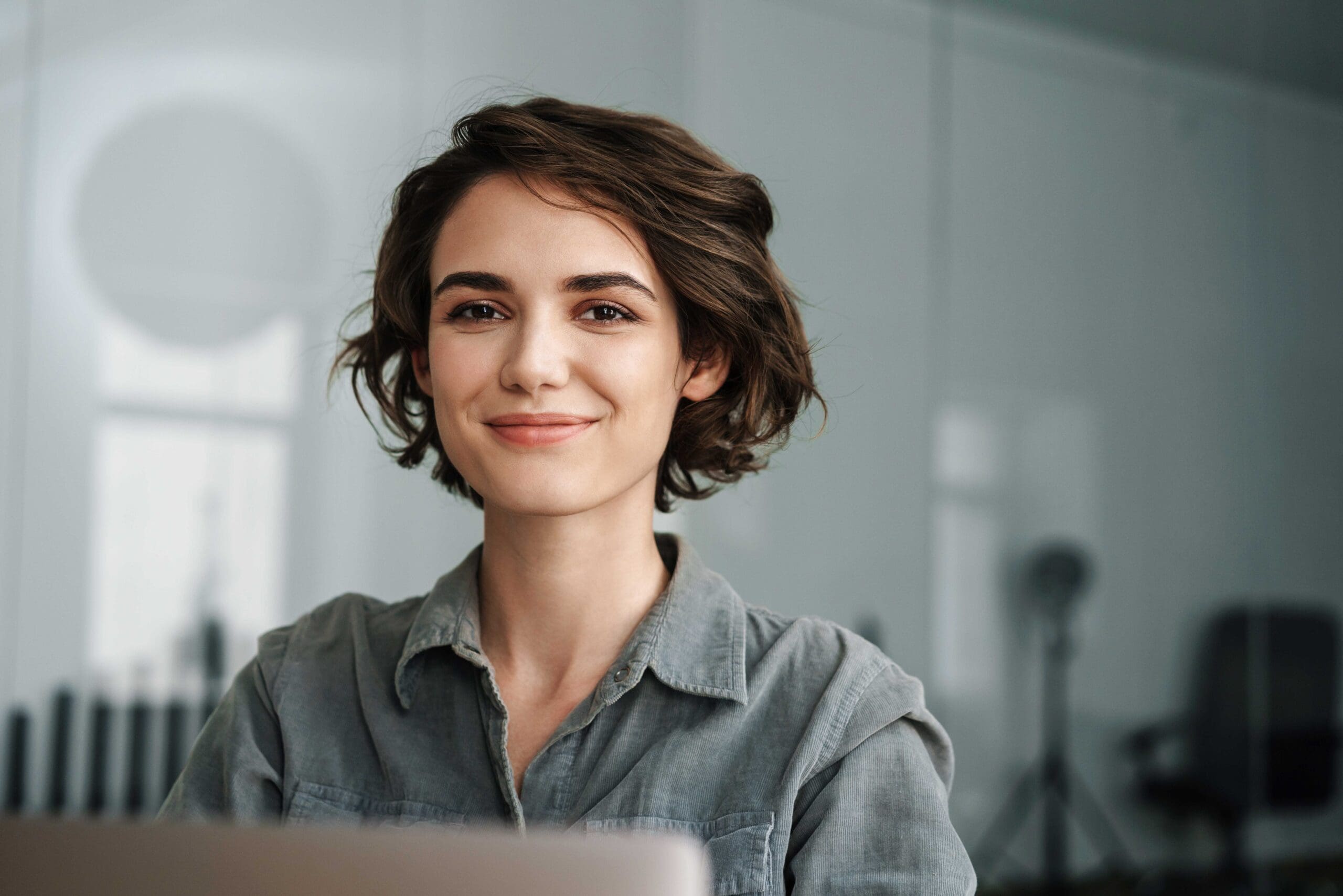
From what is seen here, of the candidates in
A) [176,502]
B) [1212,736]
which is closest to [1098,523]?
[1212,736]

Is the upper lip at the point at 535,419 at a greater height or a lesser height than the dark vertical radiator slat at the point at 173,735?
greater

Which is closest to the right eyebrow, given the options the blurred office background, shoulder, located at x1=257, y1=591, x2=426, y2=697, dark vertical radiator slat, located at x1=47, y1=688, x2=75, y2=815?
shoulder, located at x1=257, y1=591, x2=426, y2=697

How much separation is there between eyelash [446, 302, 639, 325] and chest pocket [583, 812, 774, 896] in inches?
17.5

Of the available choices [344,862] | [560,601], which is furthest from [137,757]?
[344,862]

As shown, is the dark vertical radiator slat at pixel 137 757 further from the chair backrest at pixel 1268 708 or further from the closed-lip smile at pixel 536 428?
the chair backrest at pixel 1268 708

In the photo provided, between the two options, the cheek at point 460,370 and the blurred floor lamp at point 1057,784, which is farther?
the blurred floor lamp at point 1057,784

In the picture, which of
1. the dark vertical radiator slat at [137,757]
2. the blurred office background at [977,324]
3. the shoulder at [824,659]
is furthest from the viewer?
the blurred office background at [977,324]

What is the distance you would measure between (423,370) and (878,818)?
2.16 ft

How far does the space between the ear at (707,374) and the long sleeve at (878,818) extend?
0.35m

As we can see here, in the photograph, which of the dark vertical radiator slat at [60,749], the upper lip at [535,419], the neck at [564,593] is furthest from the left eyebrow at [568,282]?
the dark vertical radiator slat at [60,749]

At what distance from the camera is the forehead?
3.82 ft

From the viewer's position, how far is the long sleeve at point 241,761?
1.24 m

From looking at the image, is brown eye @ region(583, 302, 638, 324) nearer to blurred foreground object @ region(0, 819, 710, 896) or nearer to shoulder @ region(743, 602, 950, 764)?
shoulder @ region(743, 602, 950, 764)

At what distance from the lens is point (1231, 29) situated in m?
4.10
